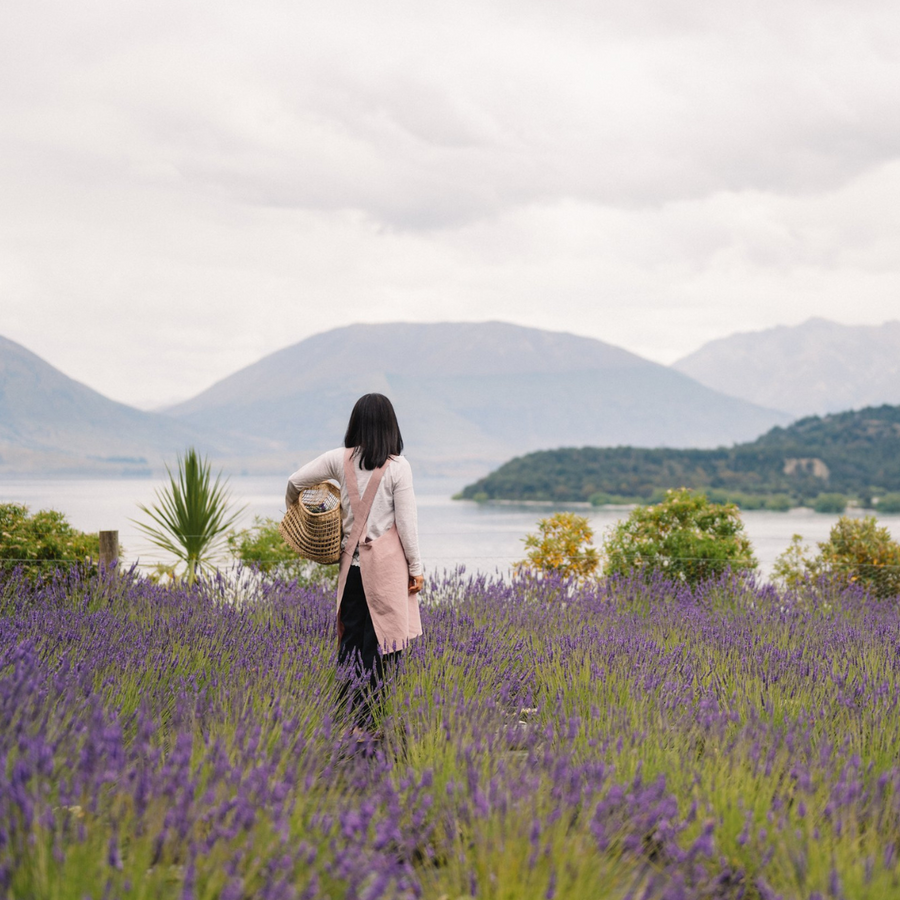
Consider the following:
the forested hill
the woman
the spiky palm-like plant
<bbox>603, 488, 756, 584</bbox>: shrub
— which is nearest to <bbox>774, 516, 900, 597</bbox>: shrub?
<bbox>603, 488, 756, 584</bbox>: shrub

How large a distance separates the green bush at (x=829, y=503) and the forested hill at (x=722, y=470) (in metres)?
1.09

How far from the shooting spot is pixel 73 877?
5.44 feet

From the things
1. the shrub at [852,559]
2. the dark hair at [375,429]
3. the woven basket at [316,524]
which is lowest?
the shrub at [852,559]

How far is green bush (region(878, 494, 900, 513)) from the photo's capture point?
44.7 metres

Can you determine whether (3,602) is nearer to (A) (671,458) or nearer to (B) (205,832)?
(B) (205,832)

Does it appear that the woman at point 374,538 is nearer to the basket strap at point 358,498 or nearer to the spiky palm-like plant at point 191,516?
the basket strap at point 358,498

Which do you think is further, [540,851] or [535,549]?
[535,549]

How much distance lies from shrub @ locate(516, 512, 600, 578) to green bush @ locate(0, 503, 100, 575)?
403 centimetres

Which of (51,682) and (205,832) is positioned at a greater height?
(51,682)

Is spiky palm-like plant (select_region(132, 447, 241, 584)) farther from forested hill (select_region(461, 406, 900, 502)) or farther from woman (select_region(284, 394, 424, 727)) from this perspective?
forested hill (select_region(461, 406, 900, 502))

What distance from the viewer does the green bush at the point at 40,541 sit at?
6.90 meters

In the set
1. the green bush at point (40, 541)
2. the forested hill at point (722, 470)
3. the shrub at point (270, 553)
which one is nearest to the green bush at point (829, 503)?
the forested hill at point (722, 470)

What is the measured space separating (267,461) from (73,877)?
15340cm

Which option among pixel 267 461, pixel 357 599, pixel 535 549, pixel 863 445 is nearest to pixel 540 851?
pixel 357 599
